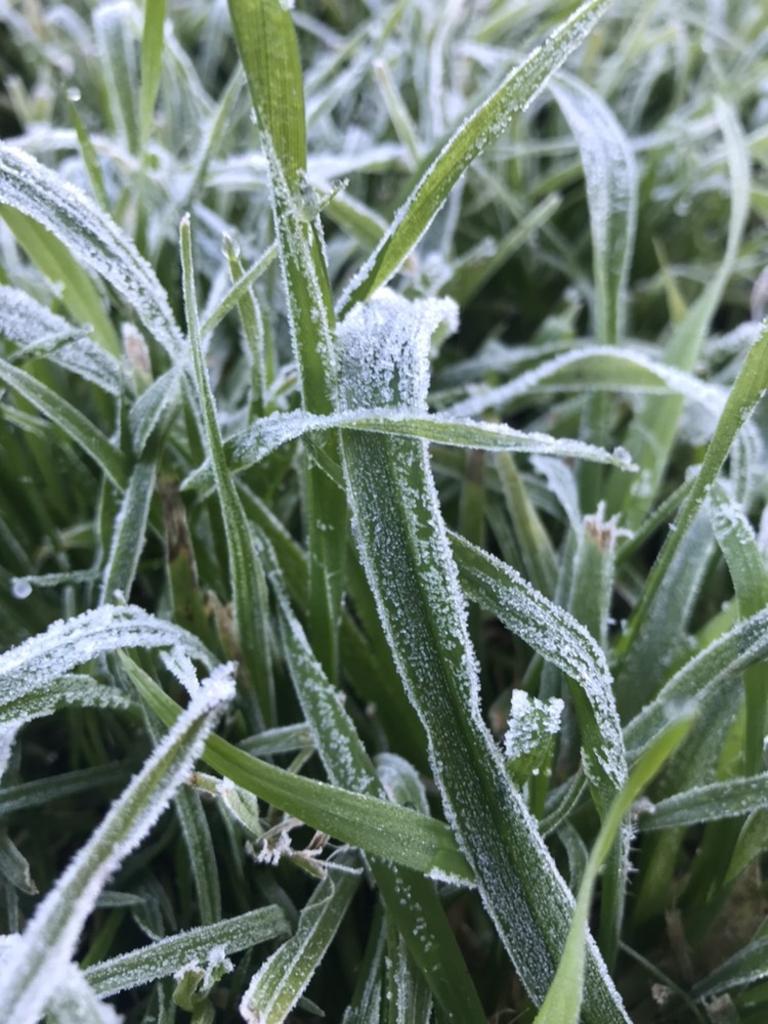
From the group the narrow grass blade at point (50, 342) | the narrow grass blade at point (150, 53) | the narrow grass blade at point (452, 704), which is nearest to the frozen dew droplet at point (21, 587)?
the narrow grass blade at point (50, 342)

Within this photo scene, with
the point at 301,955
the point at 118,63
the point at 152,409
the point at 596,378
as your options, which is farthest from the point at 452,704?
the point at 118,63

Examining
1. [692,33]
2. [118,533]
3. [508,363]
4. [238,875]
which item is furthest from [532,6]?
[238,875]

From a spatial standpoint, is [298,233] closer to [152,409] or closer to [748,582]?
[152,409]

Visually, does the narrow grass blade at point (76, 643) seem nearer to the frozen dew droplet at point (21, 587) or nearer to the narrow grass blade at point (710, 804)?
the frozen dew droplet at point (21, 587)

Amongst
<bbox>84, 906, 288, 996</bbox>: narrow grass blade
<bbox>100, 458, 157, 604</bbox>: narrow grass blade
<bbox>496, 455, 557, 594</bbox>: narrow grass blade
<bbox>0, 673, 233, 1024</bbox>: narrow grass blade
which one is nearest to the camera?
<bbox>0, 673, 233, 1024</bbox>: narrow grass blade

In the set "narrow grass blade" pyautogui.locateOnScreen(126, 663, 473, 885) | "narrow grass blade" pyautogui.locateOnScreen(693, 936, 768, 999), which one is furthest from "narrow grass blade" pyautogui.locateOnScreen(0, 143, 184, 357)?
"narrow grass blade" pyautogui.locateOnScreen(693, 936, 768, 999)

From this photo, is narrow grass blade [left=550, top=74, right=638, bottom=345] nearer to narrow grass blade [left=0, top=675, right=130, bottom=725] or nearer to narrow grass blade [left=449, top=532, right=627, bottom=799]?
narrow grass blade [left=449, top=532, right=627, bottom=799]
